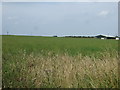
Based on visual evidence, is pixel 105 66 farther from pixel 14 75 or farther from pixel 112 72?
pixel 14 75

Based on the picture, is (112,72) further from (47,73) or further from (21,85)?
(21,85)

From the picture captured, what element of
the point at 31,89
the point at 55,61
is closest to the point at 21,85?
the point at 31,89

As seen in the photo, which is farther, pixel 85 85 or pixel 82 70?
pixel 82 70

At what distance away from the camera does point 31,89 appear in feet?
16.2

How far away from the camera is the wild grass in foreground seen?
4.88 meters

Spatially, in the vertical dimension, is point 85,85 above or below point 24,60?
below

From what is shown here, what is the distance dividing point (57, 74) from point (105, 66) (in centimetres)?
121

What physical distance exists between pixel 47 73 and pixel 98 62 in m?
1.44

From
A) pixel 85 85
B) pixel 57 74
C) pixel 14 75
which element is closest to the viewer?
pixel 85 85

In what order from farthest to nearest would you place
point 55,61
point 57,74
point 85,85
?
point 55,61 < point 57,74 < point 85,85

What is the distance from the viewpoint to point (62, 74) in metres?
5.16

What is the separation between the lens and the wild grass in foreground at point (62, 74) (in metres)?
4.88

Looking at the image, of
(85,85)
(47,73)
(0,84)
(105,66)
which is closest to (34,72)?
(47,73)

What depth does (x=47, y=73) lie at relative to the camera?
537 centimetres
